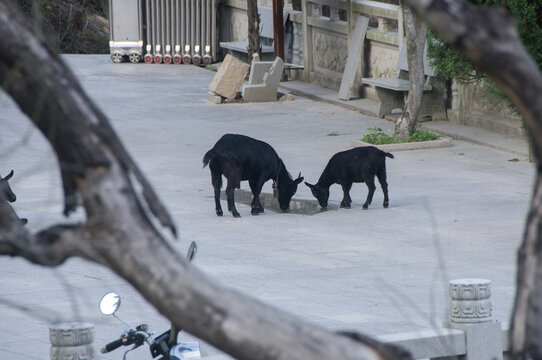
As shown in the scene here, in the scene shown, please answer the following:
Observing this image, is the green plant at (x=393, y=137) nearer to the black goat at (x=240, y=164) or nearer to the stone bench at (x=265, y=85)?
the black goat at (x=240, y=164)

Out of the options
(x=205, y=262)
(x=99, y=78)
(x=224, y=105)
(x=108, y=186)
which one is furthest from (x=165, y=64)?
(x=108, y=186)

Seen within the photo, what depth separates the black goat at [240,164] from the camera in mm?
11719

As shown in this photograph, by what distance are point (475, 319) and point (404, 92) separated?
14.1 meters

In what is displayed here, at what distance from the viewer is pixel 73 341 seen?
455 centimetres

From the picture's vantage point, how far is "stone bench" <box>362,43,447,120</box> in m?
19.2

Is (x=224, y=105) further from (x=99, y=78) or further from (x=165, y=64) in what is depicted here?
(x=165, y=64)

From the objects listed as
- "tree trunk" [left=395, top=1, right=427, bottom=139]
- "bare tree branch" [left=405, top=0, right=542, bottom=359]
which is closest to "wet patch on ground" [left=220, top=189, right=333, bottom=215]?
"tree trunk" [left=395, top=1, right=427, bottom=139]

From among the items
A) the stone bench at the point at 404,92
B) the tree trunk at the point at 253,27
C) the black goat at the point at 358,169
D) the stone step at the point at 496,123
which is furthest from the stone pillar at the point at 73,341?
the tree trunk at the point at 253,27

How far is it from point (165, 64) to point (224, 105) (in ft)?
29.1

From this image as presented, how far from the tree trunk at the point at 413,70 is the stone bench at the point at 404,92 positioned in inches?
84.4

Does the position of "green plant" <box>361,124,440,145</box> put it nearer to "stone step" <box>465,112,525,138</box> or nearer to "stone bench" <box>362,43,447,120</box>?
"stone step" <box>465,112,525,138</box>

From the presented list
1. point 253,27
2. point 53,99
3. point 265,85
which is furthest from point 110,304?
point 253,27

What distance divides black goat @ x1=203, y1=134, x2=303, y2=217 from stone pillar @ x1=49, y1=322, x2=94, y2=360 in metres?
6.95

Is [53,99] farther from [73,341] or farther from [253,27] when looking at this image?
[253,27]
